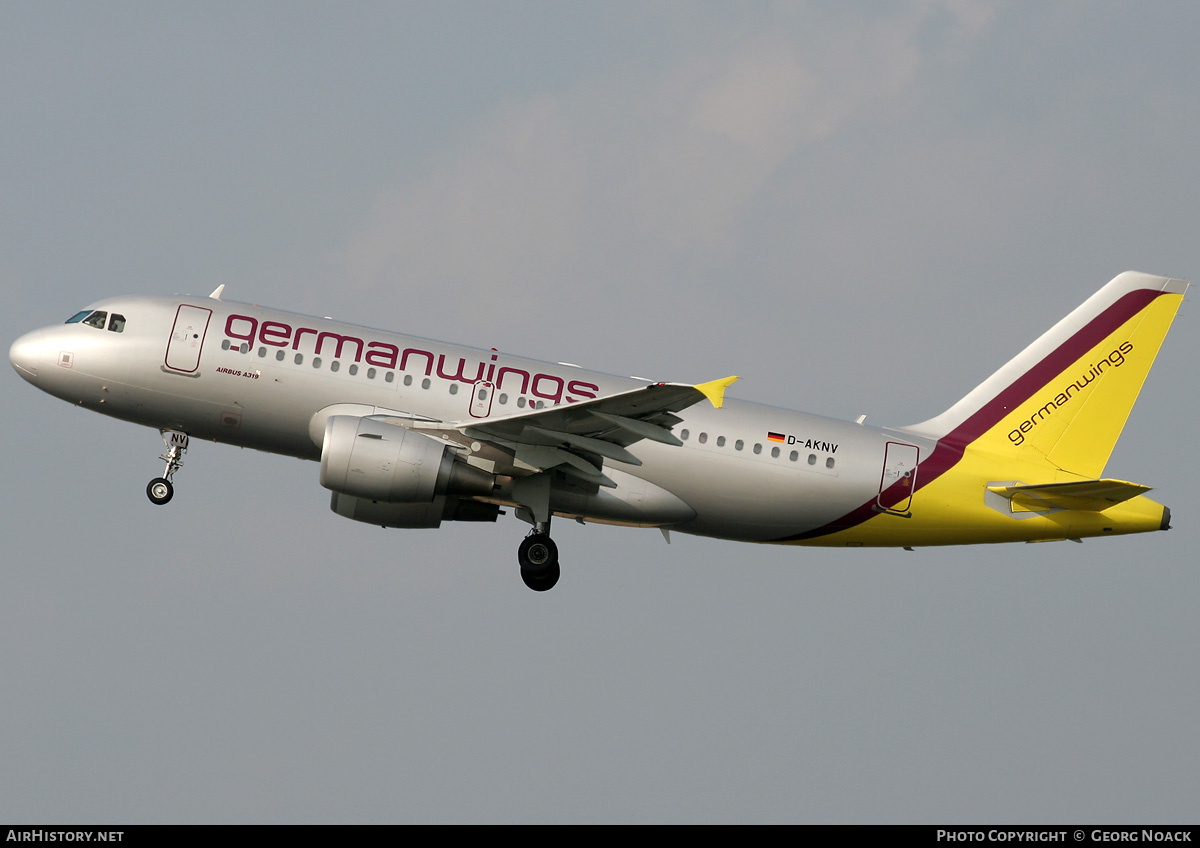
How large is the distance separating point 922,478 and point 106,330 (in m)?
18.9

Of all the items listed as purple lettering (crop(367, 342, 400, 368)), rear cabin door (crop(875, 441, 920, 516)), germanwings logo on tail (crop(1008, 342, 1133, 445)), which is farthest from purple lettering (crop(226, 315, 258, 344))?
germanwings logo on tail (crop(1008, 342, 1133, 445))

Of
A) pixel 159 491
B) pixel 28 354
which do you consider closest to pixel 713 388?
pixel 159 491

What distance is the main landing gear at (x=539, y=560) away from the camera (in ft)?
98.9

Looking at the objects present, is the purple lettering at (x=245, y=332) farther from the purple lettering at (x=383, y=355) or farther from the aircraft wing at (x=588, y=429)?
the aircraft wing at (x=588, y=429)

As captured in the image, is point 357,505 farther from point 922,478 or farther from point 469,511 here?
point 922,478

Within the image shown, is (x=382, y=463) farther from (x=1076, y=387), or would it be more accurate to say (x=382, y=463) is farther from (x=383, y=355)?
(x=1076, y=387)

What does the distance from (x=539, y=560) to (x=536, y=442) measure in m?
2.95

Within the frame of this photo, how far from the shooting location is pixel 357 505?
101 feet

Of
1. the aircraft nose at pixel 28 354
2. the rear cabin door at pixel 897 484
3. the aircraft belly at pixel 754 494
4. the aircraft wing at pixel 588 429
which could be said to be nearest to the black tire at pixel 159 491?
the aircraft nose at pixel 28 354

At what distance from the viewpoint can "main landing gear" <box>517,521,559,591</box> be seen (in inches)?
1187

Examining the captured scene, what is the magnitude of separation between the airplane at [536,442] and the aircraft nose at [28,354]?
41 mm

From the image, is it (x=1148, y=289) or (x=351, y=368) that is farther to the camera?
(x=1148, y=289)

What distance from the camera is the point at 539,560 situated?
30.1m

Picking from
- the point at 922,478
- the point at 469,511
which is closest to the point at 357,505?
the point at 469,511
